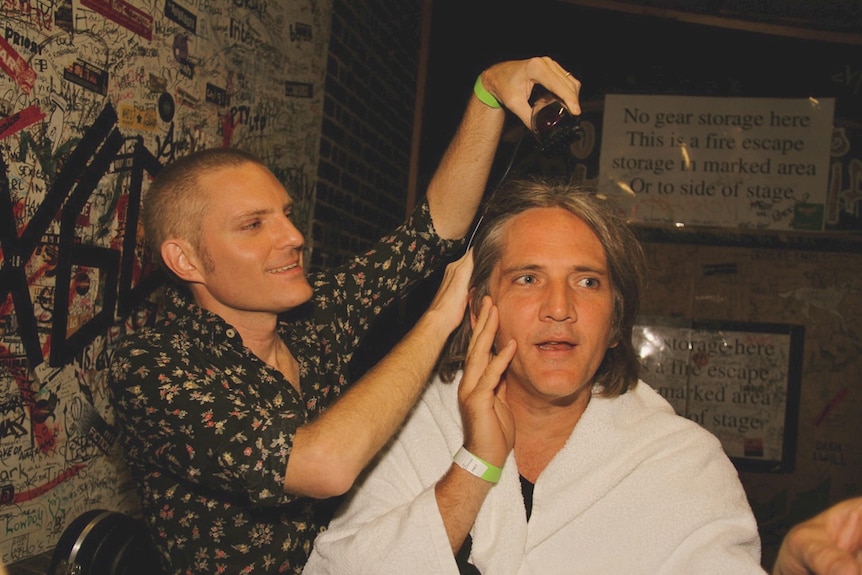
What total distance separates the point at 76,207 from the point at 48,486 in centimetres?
66

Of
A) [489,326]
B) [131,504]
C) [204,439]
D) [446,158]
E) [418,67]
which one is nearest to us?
[204,439]

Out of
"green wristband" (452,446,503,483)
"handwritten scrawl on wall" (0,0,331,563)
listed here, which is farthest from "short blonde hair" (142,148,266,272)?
"green wristband" (452,446,503,483)

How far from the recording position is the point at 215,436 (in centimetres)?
132

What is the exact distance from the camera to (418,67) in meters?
4.54

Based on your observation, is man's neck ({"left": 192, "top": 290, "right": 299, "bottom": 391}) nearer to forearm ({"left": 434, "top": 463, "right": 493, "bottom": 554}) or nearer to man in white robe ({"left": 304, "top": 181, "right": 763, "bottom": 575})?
man in white robe ({"left": 304, "top": 181, "right": 763, "bottom": 575})

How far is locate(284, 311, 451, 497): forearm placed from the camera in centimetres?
129

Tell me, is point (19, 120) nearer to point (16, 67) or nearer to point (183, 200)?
point (16, 67)

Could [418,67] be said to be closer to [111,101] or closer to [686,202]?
[686,202]

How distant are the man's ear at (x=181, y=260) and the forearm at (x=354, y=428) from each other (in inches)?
19.6

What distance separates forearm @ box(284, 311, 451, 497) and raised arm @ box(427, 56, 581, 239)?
513 millimetres

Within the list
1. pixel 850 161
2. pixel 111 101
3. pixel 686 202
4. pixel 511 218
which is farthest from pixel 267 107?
pixel 850 161

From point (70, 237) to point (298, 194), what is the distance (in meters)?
1.36

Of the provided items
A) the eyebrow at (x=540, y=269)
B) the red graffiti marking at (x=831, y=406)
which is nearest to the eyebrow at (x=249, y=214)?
the eyebrow at (x=540, y=269)

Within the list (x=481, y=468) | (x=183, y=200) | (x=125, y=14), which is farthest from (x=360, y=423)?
(x=125, y=14)
